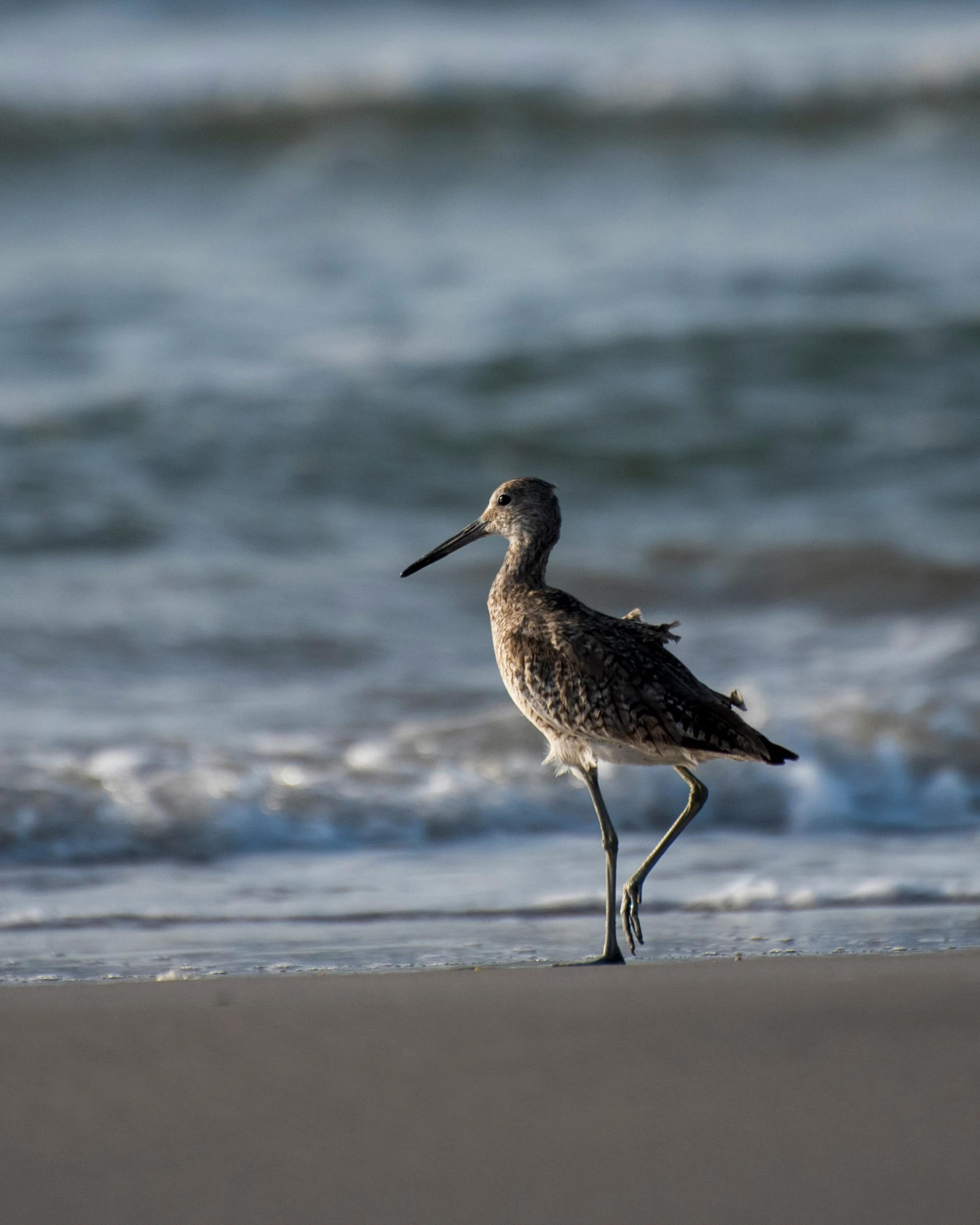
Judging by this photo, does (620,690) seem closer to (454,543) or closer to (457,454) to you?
(454,543)

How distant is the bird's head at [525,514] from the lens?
431cm

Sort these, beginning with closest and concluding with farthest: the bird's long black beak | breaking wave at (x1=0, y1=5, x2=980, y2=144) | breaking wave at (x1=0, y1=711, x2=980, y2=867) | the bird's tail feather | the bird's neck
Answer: the bird's tail feather < the bird's neck < the bird's long black beak < breaking wave at (x1=0, y1=711, x2=980, y2=867) < breaking wave at (x1=0, y1=5, x2=980, y2=144)

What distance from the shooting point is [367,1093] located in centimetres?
281

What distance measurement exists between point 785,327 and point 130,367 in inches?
156

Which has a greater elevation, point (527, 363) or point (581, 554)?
point (527, 363)

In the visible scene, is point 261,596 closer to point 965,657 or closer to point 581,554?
point 581,554

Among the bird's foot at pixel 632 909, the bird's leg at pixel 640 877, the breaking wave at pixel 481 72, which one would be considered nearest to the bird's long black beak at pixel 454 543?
the bird's leg at pixel 640 877

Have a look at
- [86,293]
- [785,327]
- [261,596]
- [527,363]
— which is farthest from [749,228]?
[261,596]

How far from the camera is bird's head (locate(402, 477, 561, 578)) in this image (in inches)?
170

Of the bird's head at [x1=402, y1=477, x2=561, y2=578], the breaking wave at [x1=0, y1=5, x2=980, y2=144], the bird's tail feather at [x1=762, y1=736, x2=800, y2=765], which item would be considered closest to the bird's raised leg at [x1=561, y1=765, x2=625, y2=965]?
the bird's tail feather at [x1=762, y1=736, x2=800, y2=765]

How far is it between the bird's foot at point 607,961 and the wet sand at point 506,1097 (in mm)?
86

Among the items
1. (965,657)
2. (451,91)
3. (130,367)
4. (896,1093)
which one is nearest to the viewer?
(896,1093)

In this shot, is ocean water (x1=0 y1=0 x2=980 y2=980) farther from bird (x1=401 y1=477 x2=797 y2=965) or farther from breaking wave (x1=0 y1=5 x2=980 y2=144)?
bird (x1=401 y1=477 x2=797 y2=965)

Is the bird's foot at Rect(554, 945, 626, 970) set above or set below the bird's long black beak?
below
